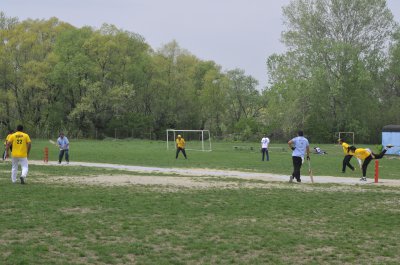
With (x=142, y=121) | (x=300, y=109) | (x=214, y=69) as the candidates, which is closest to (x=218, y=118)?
(x=214, y=69)

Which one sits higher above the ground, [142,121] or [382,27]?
[382,27]

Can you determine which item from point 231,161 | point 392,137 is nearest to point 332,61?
point 392,137

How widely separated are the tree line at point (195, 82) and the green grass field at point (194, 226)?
53.3m

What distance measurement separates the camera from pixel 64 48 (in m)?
74.4

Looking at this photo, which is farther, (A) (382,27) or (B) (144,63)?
(B) (144,63)

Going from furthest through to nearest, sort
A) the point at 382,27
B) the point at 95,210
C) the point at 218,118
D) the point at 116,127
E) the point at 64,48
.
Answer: the point at 218,118
the point at 116,127
the point at 64,48
the point at 382,27
the point at 95,210

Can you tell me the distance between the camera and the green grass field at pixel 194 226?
768 centimetres

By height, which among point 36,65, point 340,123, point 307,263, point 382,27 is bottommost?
point 307,263

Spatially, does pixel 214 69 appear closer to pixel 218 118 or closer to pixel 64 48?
pixel 218 118

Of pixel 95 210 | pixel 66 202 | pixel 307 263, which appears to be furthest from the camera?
pixel 66 202

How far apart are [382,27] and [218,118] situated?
31931mm

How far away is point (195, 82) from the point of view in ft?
297

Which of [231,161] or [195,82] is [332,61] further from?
[231,161]

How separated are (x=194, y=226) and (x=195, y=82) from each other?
3205 inches
